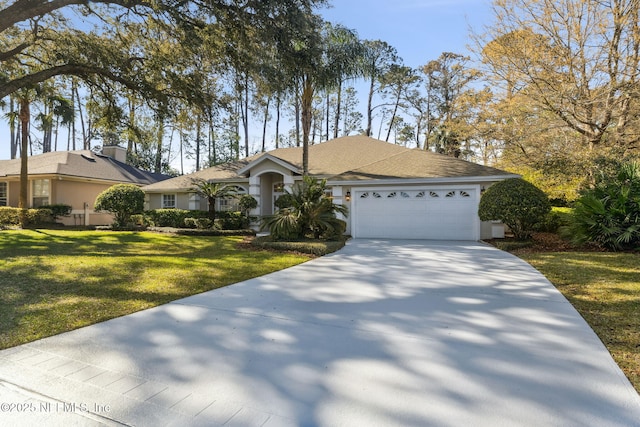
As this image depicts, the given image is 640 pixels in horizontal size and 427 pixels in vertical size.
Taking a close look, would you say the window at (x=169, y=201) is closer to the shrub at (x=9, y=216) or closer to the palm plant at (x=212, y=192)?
the palm plant at (x=212, y=192)

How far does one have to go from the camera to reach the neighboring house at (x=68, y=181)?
19078mm

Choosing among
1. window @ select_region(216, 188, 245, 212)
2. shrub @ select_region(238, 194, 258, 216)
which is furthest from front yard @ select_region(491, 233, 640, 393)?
window @ select_region(216, 188, 245, 212)

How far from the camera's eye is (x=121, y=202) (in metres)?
16.5

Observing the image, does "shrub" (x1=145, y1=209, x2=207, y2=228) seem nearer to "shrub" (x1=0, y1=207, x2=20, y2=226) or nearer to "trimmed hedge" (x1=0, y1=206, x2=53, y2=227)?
"trimmed hedge" (x1=0, y1=206, x2=53, y2=227)

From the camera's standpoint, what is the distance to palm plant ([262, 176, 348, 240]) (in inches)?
449

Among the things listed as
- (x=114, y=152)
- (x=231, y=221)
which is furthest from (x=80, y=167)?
(x=231, y=221)

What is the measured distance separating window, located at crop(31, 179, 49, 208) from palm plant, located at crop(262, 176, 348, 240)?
15404mm

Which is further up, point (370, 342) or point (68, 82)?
point (68, 82)

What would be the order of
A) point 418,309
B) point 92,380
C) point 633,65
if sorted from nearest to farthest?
1. point 92,380
2. point 418,309
3. point 633,65

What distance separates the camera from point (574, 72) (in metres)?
13.1

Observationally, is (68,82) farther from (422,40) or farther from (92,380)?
(92,380)

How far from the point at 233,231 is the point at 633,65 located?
16100 mm

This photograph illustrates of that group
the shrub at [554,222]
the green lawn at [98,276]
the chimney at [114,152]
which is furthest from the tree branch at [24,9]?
the chimney at [114,152]

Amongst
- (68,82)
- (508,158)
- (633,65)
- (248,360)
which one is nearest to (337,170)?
(508,158)
